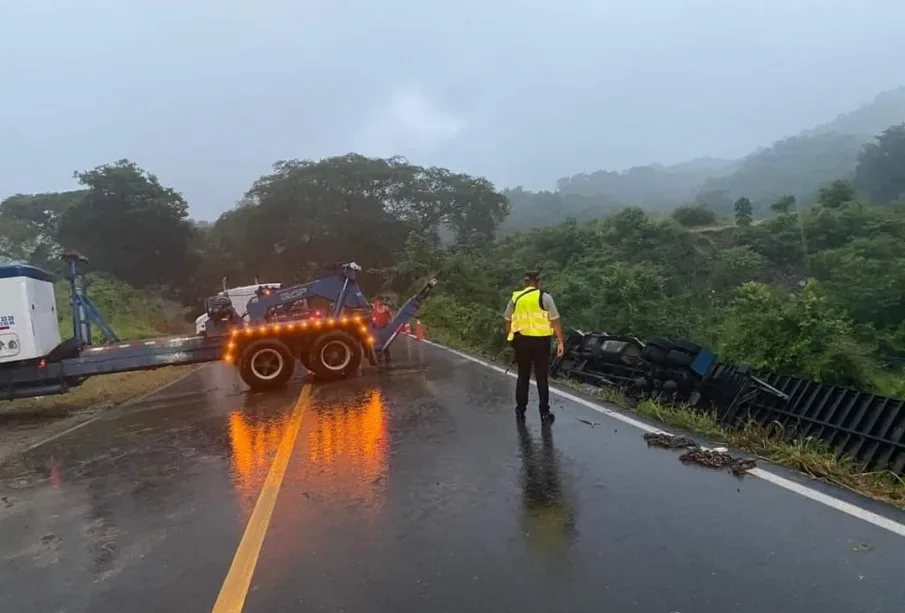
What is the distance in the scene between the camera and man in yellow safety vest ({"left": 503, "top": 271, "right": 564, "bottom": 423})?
8883mm

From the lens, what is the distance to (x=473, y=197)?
60562mm

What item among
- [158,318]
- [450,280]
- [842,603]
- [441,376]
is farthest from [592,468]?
[158,318]

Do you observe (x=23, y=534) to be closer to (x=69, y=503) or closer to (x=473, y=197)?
(x=69, y=503)

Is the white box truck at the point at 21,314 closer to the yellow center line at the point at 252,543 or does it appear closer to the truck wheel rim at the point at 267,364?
the truck wheel rim at the point at 267,364

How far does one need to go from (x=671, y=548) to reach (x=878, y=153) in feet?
242

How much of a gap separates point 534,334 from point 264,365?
6747 mm

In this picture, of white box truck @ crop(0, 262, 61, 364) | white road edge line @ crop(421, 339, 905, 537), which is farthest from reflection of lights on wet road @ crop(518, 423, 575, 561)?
white box truck @ crop(0, 262, 61, 364)

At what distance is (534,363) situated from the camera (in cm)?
902

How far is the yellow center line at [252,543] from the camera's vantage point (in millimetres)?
4273

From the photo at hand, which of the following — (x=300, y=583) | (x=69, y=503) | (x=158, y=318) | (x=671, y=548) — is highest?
(x=671, y=548)

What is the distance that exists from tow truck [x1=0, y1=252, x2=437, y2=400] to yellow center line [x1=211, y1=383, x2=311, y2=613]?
5839 mm

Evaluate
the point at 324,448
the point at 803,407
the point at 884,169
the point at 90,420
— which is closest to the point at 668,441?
the point at 803,407

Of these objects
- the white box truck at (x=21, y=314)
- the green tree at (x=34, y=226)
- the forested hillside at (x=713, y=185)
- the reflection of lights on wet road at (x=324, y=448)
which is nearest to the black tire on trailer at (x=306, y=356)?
the reflection of lights on wet road at (x=324, y=448)

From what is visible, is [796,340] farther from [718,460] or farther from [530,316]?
[718,460]
